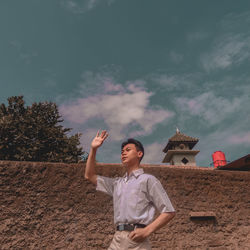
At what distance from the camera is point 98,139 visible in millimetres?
2248

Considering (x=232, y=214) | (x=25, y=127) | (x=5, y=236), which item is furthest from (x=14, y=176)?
(x=25, y=127)

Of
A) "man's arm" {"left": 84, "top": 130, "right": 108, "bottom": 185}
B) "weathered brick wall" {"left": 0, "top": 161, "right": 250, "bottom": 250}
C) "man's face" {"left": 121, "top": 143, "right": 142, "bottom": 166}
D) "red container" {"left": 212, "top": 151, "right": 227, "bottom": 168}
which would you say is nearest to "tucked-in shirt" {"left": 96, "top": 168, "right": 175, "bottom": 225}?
"man's face" {"left": 121, "top": 143, "right": 142, "bottom": 166}

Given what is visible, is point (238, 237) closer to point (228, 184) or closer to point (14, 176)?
point (228, 184)

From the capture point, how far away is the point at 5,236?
3.38 m

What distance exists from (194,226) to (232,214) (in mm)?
900

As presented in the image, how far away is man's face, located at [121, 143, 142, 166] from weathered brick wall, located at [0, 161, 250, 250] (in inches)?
80.9

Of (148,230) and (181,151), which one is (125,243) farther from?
(181,151)

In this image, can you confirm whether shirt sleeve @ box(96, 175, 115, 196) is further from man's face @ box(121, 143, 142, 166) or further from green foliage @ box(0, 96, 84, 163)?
green foliage @ box(0, 96, 84, 163)

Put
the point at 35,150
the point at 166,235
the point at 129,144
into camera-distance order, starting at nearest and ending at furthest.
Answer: the point at 129,144, the point at 166,235, the point at 35,150

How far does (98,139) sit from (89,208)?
83.0 inches

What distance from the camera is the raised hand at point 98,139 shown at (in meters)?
2.19

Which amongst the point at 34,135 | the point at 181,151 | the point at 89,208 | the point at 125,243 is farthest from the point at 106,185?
the point at 181,151

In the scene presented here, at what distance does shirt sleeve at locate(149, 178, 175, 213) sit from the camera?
183 centimetres

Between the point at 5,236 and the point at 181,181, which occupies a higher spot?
the point at 181,181
